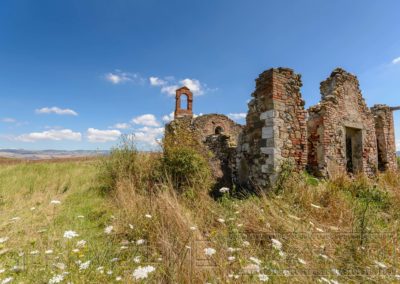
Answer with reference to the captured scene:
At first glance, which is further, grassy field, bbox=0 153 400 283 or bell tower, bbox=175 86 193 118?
bell tower, bbox=175 86 193 118

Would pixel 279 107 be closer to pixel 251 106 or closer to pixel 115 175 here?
pixel 251 106

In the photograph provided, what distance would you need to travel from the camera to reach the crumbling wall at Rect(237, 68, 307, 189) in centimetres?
561

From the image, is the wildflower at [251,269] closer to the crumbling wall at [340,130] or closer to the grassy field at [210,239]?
the grassy field at [210,239]

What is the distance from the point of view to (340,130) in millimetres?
7371

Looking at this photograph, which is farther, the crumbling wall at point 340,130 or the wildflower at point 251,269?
the crumbling wall at point 340,130

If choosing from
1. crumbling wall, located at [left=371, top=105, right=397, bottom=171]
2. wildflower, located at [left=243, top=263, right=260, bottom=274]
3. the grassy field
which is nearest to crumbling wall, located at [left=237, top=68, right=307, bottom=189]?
the grassy field

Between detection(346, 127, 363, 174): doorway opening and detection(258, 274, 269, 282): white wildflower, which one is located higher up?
detection(346, 127, 363, 174): doorway opening

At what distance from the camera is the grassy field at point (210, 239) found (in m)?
2.25

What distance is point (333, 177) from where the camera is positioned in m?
6.45

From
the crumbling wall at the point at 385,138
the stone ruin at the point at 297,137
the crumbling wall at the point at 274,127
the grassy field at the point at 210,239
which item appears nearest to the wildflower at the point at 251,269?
the grassy field at the point at 210,239

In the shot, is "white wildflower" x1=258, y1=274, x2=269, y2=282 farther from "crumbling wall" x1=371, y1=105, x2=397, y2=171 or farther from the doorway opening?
"crumbling wall" x1=371, y1=105, x2=397, y2=171

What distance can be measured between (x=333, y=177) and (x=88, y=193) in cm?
762

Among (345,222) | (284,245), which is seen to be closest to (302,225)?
(284,245)

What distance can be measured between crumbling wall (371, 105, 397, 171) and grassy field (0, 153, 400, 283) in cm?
503
